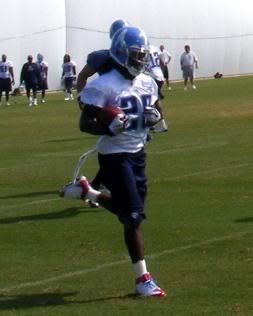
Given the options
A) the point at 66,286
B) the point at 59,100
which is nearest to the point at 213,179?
the point at 66,286

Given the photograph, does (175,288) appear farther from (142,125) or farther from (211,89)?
(211,89)

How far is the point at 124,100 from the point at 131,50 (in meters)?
0.37

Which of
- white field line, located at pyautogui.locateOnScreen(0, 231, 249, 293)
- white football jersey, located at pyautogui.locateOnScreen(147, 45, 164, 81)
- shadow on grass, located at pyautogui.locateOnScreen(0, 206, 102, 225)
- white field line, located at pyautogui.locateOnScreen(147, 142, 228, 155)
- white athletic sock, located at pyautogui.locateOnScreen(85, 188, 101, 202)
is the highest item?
white athletic sock, located at pyautogui.locateOnScreen(85, 188, 101, 202)

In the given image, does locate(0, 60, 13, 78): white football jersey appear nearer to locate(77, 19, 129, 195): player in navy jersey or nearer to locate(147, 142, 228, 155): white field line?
locate(147, 142, 228, 155): white field line

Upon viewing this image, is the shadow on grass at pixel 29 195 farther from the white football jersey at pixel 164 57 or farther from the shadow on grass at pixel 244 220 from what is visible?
the white football jersey at pixel 164 57

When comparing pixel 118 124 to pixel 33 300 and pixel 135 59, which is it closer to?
pixel 135 59

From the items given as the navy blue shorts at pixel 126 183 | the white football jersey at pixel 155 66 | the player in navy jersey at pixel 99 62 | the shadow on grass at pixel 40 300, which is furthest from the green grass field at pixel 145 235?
the player in navy jersey at pixel 99 62

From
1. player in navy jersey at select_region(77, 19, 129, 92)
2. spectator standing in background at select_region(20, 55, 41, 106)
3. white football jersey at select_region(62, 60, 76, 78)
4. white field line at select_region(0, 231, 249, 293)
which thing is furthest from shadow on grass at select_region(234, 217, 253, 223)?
white football jersey at select_region(62, 60, 76, 78)

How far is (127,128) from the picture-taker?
827cm

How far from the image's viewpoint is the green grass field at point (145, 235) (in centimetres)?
823

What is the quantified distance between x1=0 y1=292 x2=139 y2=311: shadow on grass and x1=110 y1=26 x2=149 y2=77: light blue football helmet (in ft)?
5.36

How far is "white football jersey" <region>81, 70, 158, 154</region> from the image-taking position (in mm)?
8227

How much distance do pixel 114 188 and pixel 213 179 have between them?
24.6 ft

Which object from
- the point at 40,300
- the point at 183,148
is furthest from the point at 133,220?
the point at 183,148
